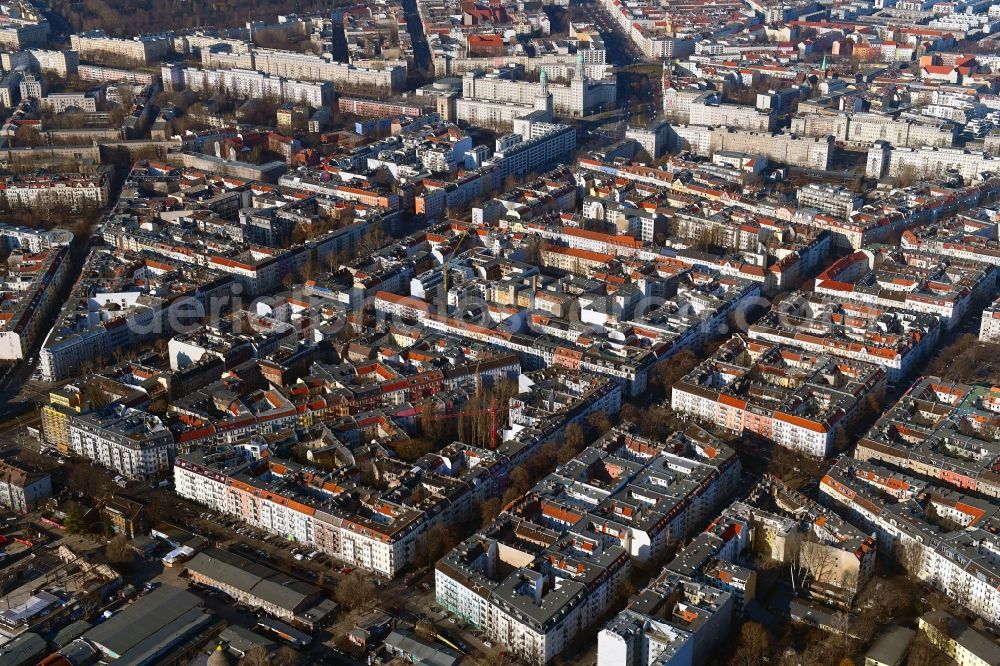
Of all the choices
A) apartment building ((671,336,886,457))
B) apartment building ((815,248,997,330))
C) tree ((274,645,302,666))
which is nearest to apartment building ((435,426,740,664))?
apartment building ((671,336,886,457))

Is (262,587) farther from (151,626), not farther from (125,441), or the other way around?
(125,441)

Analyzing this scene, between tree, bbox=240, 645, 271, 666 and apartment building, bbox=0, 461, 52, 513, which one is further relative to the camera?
apartment building, bbox=0, 461, 52, 513

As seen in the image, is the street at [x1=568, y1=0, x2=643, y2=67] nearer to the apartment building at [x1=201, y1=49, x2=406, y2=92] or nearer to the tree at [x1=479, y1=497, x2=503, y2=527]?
the apartment building at [x1=201, y1=49, x2=406, y2=92]

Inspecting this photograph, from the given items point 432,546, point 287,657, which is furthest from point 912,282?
point 287,657

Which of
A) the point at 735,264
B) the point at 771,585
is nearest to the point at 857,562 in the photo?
the point at 771,585

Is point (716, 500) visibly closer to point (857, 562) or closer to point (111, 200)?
point (857, 562)

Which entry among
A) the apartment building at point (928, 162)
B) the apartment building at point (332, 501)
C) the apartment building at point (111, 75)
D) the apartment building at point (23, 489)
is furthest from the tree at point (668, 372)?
the apartment building at point (111, 75)

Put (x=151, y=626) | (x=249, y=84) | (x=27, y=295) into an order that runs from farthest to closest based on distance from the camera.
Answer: (x=249, y=84) < (x=27, y=295) < (x=151, y=626)

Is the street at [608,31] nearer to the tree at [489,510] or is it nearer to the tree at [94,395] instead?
the tree at [94,395]
